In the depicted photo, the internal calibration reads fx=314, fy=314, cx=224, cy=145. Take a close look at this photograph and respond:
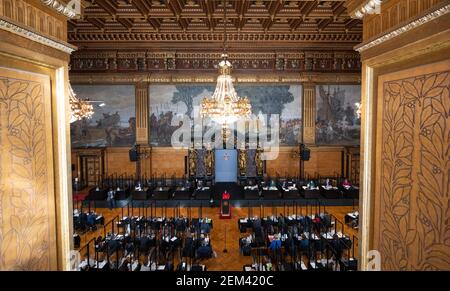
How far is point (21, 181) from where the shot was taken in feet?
9.50

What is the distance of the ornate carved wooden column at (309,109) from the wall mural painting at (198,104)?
11.6 inches

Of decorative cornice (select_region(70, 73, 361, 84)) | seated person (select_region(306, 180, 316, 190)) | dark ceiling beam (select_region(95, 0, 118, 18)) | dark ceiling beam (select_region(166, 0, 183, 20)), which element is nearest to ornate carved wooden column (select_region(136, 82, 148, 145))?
decorative cornice (select_region(70, 73, 361, 84))

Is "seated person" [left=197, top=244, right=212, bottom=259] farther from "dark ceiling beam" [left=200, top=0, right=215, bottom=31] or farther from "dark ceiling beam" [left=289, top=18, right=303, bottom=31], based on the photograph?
"dark ceiling beam" [left=289, top=18, right=303, bottom=31]

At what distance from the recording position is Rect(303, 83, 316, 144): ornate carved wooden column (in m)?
16.7

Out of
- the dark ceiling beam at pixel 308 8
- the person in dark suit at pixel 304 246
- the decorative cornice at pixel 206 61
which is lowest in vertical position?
the person in dark suit at pixel 304 246

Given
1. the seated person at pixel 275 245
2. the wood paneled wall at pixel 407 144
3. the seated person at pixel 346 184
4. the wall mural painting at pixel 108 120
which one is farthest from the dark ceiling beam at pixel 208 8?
the seated person at pixel 346 184

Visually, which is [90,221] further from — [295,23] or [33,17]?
[295,23]

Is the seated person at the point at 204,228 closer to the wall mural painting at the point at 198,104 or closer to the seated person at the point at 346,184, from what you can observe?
the wall mural painting at the point at 198,104

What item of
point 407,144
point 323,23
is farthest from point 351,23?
point 407,144

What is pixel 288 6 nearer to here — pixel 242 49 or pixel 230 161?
pixel 242 49

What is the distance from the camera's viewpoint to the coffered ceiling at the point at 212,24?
35.0 feet

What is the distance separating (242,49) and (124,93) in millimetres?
6582

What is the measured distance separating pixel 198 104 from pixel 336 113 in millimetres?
7461
